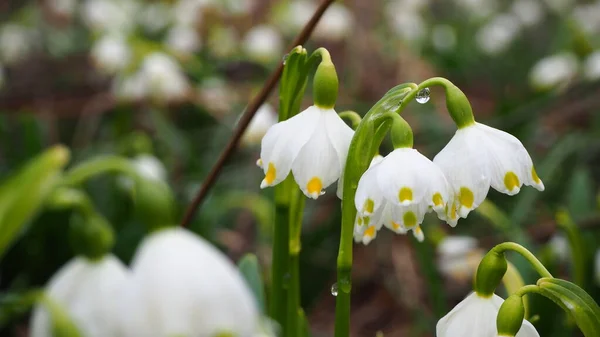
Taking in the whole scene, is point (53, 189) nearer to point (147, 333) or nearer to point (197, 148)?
point (147, 333)

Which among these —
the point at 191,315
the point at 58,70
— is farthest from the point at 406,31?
the point at 191,315

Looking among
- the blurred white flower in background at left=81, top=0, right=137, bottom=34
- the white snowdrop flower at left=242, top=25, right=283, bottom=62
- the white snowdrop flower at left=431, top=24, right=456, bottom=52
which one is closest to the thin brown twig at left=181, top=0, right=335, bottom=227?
the white snowdrop flower at left=242, top=25, right=283, bottom=62

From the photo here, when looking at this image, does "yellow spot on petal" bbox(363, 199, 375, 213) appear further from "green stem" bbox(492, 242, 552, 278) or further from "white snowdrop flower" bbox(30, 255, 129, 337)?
"white snowdrop flower" bbox(30, 255, 129, 337)

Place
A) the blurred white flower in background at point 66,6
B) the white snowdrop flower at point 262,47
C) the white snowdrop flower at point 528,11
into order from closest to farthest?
the white snowdrop flower at point 262,47 → the blurred white flower in background at point 66,6 → the white snowdrop flower at point 528,11

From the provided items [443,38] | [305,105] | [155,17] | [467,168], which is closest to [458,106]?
[467,168]

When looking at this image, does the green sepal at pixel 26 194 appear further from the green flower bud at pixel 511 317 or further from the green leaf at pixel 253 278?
the green flower bud at pixel 511 317


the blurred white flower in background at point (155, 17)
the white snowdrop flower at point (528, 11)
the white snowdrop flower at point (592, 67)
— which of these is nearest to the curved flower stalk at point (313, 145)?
the white snowdrop flower at point (592, 67)

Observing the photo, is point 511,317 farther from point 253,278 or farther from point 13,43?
point 13,43
